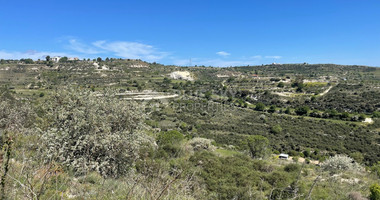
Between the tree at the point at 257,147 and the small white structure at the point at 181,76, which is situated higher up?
the small white structure at the point at 181,76

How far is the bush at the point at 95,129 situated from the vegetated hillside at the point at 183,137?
0.18ft

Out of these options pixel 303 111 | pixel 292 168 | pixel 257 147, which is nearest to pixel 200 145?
pixel 257 147

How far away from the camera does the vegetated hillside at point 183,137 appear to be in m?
3.52

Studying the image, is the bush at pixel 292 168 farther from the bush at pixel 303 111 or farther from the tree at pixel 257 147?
the bush at pixel 303 111

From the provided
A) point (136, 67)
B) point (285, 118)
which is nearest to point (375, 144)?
point (285, 118)

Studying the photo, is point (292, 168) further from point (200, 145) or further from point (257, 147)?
point (257, 147)

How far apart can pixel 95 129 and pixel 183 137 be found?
1562 centimetres

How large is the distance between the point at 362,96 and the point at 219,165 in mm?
56785

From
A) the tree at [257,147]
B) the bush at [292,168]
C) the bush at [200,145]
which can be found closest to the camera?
the bush at [292,168]

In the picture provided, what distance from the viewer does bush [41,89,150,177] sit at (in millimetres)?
7758

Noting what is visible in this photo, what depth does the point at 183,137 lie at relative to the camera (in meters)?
23.1

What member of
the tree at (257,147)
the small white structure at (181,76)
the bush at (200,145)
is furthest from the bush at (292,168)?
the small white structure at (181,76)

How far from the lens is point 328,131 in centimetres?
3709

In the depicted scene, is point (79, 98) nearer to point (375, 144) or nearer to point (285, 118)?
point (375, 144)
